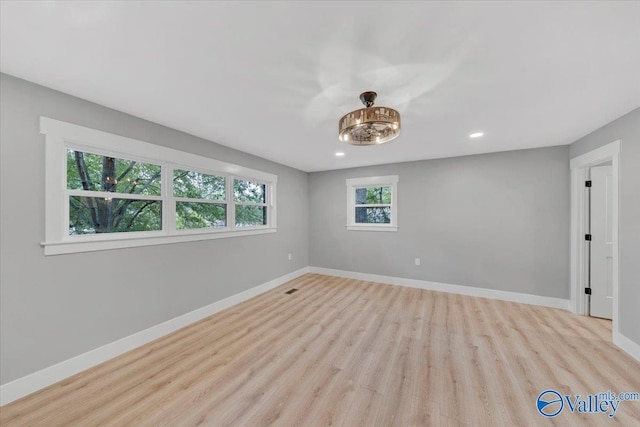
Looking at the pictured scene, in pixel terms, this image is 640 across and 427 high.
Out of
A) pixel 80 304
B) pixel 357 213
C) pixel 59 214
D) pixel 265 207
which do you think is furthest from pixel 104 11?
pixel 357 213

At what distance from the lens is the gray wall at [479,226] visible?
3545mm

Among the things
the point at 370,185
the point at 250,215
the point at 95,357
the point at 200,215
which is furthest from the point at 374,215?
the point at 95,357

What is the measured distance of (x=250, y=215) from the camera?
4.14 meters

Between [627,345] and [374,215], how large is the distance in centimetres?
355

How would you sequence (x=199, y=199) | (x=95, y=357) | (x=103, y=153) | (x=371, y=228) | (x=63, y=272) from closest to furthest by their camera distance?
(x=63, y=272)
(x=95, y=357)
(x=103, y=153)
(x=199, y=199)
(x=371, y=228)

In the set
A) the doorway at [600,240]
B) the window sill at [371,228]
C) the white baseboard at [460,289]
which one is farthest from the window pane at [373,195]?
the doorway at [600,240]

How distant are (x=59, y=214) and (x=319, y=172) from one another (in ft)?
14.1

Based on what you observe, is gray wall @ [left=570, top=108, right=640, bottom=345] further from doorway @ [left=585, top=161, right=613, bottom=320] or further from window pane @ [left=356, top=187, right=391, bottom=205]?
window pane @ [left=356, top=187, right=391, bottom=205]

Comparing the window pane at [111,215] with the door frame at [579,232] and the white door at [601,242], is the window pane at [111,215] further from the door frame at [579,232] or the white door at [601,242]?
the white door at [601,242]

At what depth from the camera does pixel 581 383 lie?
1.93 metres

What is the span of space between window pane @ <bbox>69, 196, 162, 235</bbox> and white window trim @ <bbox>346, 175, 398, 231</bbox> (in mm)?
3541

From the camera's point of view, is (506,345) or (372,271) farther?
(372,271)

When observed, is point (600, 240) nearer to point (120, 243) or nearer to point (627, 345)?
point (627, 345)

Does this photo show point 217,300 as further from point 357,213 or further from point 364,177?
point 364,177
